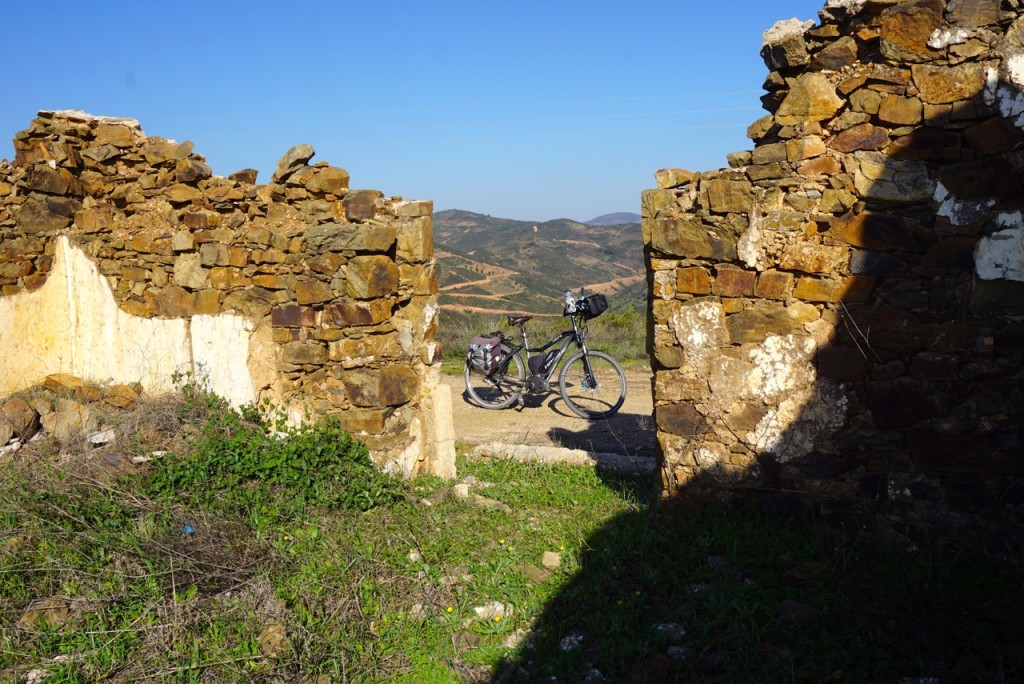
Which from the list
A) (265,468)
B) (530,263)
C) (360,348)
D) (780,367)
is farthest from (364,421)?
(530,263)

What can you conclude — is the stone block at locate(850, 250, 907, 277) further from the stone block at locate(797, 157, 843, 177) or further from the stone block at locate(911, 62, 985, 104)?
the stone block at locate(911, 62, 985, 104)

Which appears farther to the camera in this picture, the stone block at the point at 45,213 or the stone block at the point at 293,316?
the stone block at the point at 45,213

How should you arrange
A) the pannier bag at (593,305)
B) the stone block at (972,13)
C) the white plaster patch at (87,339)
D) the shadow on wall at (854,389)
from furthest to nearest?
the pannier bag at (593,305) < the white plaster patch at (87,339) < the stone block at (972,13) < the shadow on wall at (854,389)

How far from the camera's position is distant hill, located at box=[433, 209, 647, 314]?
29.4 meters

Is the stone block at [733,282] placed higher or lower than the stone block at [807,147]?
lower

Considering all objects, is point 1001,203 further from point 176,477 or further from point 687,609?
point 176,477

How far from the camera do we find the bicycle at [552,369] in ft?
27.1

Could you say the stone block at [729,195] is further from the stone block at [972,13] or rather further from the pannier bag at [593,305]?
the pannier bag at [593,305]

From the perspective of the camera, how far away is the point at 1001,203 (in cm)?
368

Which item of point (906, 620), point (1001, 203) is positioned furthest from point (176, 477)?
point (1001, 203)

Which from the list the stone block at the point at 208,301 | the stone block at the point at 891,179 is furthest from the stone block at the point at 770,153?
the stone block at the point at 208,301

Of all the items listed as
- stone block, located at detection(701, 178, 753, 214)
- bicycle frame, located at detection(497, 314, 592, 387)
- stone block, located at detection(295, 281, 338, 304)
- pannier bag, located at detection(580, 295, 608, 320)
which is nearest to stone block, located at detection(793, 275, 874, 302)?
stone block, located at detection(701, 178, 753, 214)

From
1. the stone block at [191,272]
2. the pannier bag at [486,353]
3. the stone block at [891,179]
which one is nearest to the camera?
the stone block at [891,179]

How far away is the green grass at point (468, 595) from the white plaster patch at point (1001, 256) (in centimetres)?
142
